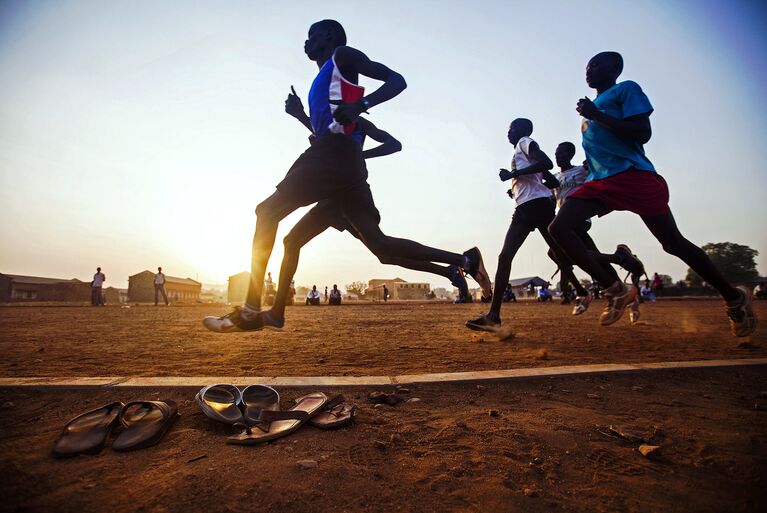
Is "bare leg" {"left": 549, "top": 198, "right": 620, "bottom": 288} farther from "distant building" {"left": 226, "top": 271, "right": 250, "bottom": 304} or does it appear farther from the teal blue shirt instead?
"distant building" {"left": 226, "top": 271, "right": 250, "bottom": 304}

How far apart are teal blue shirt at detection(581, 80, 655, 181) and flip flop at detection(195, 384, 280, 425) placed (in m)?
3.31

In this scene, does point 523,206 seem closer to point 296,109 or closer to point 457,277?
point 457,277

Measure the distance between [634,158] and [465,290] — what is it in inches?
73.5

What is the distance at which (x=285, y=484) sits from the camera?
144 centimetres

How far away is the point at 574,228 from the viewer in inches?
138

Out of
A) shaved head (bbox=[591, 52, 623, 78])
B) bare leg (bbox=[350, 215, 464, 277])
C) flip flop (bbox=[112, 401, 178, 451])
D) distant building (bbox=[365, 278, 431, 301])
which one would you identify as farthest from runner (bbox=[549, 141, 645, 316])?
distant building (bbox=[365, 278, 431, 301])

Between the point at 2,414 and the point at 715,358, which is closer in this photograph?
the point at 2,414

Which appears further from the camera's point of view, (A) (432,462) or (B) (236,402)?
(B) (236,402)

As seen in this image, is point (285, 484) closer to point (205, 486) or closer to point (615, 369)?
point (205, 486)

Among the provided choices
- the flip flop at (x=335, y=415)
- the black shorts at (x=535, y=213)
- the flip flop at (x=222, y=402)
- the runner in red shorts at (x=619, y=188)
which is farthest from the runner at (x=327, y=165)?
the black shorts at (x=535, y=213)

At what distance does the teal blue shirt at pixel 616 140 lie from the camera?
3.32m

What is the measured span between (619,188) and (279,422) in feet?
10.7

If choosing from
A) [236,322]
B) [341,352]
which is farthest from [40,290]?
[236,322]

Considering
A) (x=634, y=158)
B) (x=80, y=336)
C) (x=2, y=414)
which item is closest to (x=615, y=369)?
(x=634, y=158)
